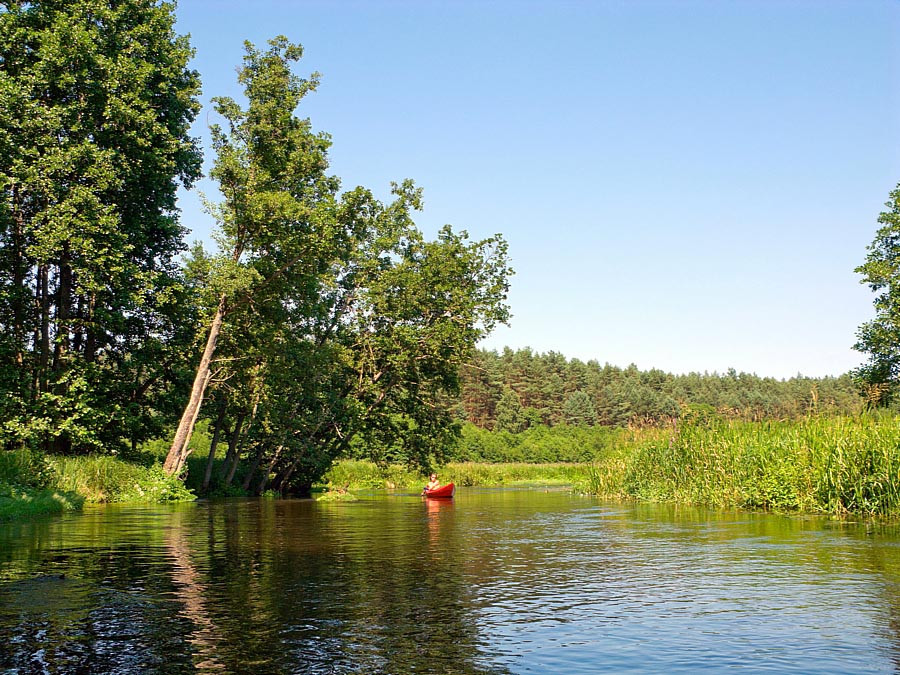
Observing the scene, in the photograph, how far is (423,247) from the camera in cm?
4966

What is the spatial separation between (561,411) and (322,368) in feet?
359

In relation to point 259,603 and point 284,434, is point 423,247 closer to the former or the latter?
point 284,434

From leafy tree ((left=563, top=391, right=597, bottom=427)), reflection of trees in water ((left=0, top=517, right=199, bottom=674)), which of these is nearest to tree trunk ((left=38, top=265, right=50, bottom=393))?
reflection of trees in water ((left=0, top=517, right=199, bottom=674))

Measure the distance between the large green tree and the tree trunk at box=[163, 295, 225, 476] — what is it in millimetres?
1669

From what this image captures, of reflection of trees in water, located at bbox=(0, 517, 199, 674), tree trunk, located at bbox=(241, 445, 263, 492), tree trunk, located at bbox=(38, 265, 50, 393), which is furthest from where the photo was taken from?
tree trunk, located at bbox=(241, 445, 263, 492)

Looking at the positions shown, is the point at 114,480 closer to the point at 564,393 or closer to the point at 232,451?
the point at 232,451

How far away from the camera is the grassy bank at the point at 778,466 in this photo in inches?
786

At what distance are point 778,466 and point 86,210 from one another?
25.6 metres

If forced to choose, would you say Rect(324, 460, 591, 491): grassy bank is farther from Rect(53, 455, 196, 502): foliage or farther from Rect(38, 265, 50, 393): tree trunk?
Rect(38, 265, 50, 393): tree trunk

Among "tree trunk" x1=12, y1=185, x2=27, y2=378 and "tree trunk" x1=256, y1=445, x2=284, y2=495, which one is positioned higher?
"tree trunk" x1=12, y1=185, x2=27, y2=378

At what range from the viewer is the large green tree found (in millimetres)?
29578

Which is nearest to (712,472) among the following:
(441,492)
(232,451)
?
(441,492)

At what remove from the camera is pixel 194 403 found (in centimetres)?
3681

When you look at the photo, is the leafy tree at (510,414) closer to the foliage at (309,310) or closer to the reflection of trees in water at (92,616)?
the foliage at (309,310)
